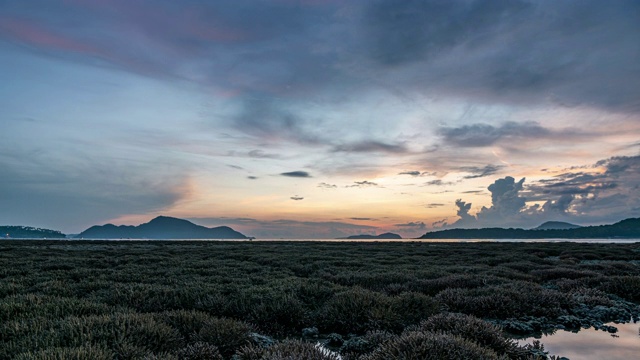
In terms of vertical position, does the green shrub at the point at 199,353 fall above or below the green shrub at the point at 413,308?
above

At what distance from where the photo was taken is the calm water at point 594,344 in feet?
21.6

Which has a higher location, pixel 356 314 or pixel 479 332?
pixel 479 332

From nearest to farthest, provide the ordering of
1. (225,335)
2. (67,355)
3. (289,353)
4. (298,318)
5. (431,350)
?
(67,355)
(431,350)
(289,353)
(225,335)
(298,318)

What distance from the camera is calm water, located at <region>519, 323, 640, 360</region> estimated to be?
21.6ft

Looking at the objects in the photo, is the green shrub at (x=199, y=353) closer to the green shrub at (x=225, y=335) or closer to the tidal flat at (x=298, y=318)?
the tidal flat at (x=298, y=318)

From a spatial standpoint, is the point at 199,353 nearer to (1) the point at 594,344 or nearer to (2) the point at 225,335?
(2) the point at 225,335

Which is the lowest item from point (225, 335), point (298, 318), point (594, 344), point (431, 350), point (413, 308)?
point (594, 344)

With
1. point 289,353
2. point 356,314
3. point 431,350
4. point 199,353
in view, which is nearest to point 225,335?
point 199,353

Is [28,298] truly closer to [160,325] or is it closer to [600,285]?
[160,325]

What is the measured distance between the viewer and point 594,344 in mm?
7375

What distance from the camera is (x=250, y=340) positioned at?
276 inches

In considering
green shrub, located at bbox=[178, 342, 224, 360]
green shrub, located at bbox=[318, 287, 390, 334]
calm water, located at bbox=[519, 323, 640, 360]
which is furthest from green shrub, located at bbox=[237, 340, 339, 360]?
calm water, located at bbox=[519, 323, 640, 360]

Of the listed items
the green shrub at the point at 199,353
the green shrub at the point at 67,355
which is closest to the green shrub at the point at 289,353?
the green shrub at the point at 199,353

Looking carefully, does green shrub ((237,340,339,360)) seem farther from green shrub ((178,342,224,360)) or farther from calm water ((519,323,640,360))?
calm water ((519,323,640,360))
